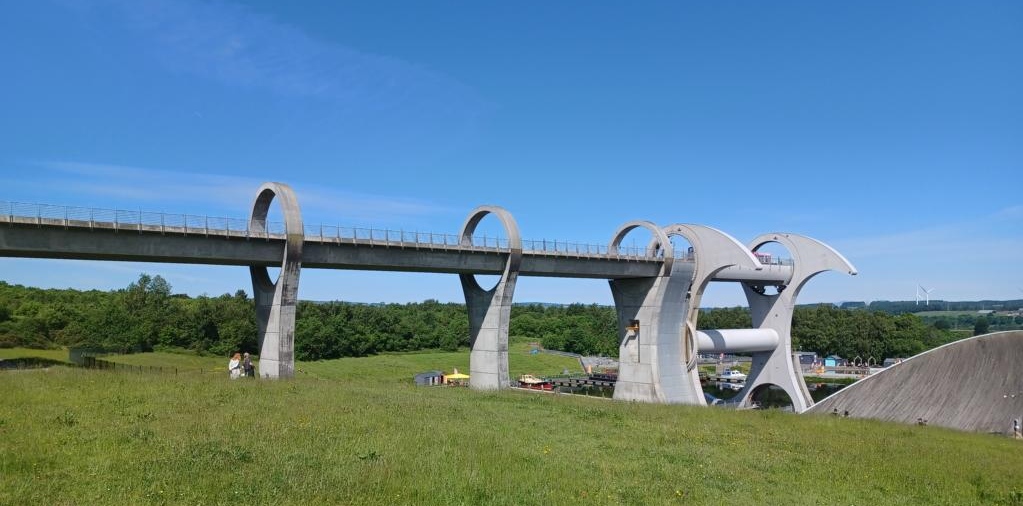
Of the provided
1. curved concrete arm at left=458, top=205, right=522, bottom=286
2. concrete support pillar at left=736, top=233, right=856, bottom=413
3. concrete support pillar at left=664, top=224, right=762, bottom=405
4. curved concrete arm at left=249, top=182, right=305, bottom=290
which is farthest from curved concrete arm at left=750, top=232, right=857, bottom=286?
curved concrete arm at left=249, top=182, right=305, bottom=290

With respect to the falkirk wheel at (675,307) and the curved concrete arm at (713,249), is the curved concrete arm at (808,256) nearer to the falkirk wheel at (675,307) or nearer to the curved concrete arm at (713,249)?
the falkirk wheel at (675,307)

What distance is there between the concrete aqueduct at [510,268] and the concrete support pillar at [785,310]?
98 millimetres

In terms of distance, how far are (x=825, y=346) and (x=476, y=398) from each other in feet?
369

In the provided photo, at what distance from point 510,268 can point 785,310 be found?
31169 mm

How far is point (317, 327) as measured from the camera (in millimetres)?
90312

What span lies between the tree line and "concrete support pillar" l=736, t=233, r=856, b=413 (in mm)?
55244

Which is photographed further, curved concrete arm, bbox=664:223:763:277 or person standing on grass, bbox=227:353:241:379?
curved concrete arm, bbox=664:223:763:277

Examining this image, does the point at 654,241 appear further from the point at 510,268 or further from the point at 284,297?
the point at 284,297

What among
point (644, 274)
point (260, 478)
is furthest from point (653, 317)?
point (260, 478)

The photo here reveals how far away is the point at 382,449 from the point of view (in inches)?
609

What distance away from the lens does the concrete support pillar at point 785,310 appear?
6053 centimetres

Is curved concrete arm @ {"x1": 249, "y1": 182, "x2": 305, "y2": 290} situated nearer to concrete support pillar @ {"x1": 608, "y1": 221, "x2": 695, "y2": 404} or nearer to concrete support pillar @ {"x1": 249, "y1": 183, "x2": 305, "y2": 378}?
concrete support pillar @ {"x1": 249, "y1": 183, "x2": 305, "y2": 378}

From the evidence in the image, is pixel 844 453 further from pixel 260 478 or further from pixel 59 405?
pixel 59 405

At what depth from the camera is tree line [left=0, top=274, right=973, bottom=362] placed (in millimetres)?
73562
